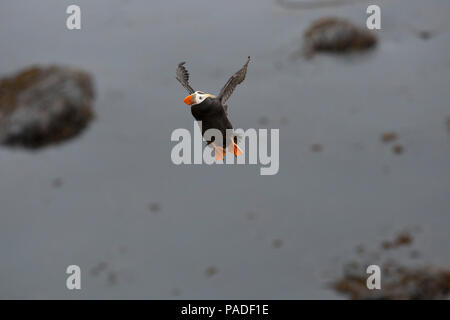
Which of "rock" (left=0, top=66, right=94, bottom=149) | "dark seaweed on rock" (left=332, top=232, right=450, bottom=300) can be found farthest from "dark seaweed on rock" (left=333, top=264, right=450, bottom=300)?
"rock" (left=0, top=66, right=94, bottom=149)

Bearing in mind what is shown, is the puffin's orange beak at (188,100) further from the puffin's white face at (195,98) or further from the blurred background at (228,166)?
the blurred background at (228,166)

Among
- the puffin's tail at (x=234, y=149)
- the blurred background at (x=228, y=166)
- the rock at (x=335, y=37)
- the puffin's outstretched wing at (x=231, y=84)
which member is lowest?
the puffin's tail at (x=234, y=149)

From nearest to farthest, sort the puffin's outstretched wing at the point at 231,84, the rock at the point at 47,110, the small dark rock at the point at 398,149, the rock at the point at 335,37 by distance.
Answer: the puffin's outstretched wing at the point at 231,84 → the small dark rock at the point at 398,149 → the rock at the point at 47,110 → the rock at the point at 335,37

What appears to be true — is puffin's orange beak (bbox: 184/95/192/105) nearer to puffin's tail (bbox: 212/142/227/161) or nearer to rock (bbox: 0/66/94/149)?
puffin's tail (bbox: 212/142/227/161)

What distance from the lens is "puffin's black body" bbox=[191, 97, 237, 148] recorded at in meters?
3.87

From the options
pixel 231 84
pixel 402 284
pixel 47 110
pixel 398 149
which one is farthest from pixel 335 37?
pixel 231 84

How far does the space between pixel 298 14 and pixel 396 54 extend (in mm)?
7696

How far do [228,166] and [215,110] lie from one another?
31780 millimetres

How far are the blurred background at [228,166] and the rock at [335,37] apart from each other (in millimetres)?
687

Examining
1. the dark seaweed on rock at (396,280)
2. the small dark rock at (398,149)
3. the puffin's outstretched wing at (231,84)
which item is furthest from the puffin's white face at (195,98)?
the small dark rock at (398,149)

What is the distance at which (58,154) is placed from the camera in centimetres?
3591

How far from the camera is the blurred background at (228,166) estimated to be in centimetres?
3075

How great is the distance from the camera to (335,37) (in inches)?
1508

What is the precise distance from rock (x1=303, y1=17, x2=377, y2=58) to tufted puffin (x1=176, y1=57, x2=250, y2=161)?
35.8 m
